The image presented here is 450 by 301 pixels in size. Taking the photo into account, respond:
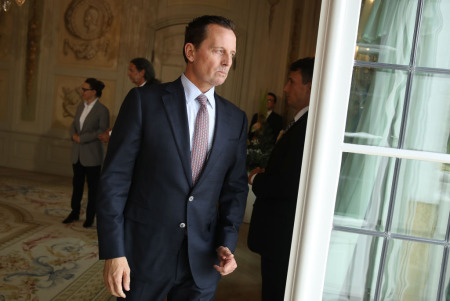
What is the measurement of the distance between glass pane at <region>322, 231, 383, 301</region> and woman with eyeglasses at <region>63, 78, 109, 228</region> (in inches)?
142

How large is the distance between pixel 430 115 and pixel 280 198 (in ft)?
3.10

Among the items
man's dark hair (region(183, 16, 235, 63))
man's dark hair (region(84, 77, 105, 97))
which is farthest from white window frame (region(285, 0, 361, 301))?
man's dark hair (region(84, 77, 105, 97))

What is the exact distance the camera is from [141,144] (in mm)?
1552

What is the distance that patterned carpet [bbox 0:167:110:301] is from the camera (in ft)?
10.1

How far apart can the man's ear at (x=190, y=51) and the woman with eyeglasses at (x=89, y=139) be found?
3.19 m

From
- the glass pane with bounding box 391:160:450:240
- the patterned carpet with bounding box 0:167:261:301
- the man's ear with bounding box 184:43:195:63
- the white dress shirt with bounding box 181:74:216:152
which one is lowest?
the patterned carpet with bounding box 0:167:261:301

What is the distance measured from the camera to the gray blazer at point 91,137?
4527 millimetres

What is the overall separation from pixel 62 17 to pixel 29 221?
4254 mm

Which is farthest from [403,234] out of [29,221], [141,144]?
[29,221]

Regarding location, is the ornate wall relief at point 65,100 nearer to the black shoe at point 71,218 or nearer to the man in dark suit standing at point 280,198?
the black shoe at point 71,218

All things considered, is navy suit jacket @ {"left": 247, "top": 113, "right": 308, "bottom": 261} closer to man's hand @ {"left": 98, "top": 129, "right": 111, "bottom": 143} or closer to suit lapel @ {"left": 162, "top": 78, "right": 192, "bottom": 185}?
suit lapel @ {"left": 162, "top": 78, "right": 192, "bottom": 185}

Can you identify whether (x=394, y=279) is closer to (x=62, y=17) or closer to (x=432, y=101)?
(x=432, y=101)

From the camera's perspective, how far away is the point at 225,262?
154 cm

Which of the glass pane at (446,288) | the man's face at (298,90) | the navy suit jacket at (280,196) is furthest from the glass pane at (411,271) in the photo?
the man's face at (298,90)
